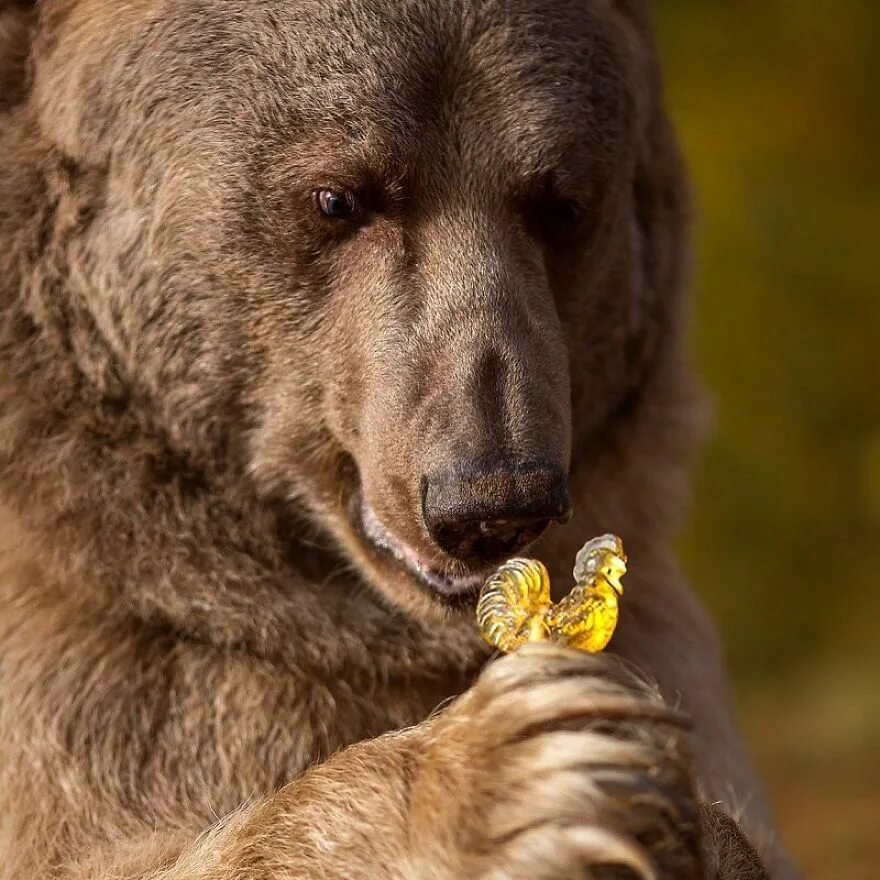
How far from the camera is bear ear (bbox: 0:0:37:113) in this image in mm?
3121

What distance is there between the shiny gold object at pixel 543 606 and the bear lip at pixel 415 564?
0.78 feet

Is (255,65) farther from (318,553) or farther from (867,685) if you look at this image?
(867,685)

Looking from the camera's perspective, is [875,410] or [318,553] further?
[875,410]

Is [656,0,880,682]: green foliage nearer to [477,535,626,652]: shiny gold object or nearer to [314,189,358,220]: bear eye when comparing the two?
[314,189,358,220]: bear eye

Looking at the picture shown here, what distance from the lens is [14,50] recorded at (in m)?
3.13

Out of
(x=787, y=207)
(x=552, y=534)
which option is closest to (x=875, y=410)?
(x=787, y=207)

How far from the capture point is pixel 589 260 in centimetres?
315

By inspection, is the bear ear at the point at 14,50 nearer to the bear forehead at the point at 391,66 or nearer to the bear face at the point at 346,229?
the bear face at the point at 346,229

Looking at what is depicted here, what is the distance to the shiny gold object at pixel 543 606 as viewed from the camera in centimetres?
253

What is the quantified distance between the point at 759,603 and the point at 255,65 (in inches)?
252

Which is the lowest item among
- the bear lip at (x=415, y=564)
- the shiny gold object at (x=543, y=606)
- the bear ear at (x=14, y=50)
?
the bear lip at (x=415, y=564)

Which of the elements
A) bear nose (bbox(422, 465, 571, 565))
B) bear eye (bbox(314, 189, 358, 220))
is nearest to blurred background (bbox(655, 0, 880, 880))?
bear eye (bbox(314, 189, 358, 220))

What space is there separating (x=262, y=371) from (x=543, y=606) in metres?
0.76

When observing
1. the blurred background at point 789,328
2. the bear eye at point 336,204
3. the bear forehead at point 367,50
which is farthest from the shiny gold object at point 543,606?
the blurred background at point 789,328
